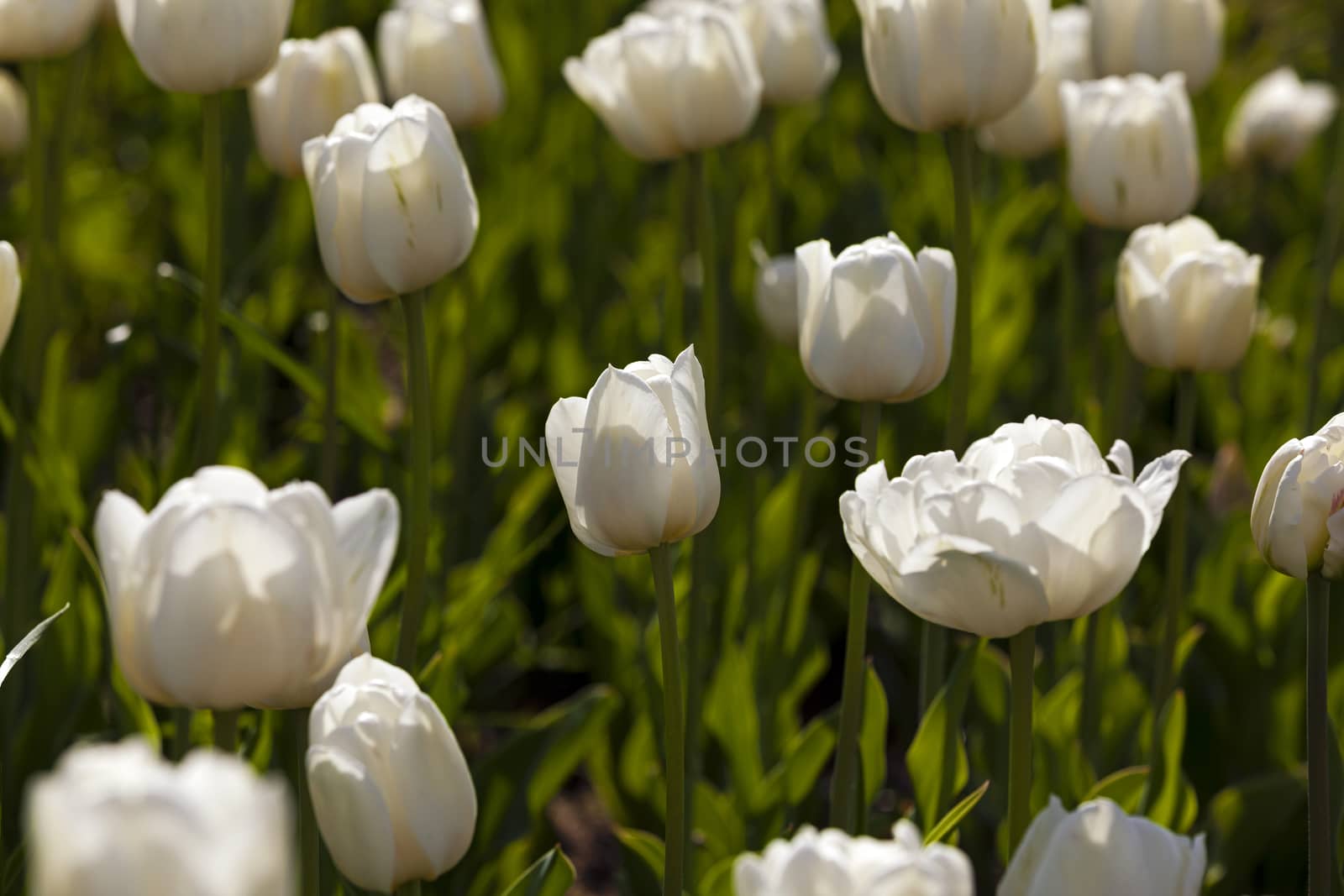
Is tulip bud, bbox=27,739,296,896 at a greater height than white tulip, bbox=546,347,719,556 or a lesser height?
greater

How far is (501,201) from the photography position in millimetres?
2656

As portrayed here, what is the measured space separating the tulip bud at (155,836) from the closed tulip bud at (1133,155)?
134 centimetres

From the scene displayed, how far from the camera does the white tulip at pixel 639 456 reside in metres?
0.93

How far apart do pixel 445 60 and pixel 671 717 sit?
1.04 meters

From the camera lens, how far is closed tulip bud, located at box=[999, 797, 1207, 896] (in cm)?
80

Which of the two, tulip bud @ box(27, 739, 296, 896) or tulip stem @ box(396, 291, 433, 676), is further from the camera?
tulip stem @ box(396, 291, 433, 676)

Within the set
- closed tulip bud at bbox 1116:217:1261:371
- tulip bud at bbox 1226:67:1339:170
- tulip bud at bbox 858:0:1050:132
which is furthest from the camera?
tulip bud at bbox 1226:67:1339:170

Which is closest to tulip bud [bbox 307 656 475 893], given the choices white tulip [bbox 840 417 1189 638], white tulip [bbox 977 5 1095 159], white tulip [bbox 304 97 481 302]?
white tulip [bbox 840 417 1189 638]

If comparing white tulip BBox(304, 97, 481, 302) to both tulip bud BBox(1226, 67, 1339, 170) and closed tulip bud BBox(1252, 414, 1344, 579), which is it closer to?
closed tulip bud BBox(1252, 414, 1344, 579)

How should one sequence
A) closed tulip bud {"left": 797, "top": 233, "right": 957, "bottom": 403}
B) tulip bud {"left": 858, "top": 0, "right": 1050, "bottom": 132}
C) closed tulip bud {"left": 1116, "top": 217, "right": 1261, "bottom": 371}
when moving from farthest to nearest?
closed tulip bud {"left": 1116, "top": 217, "right": 1261, "bottom": 371}
tulip bud {"left": 858, "top": 0, "right": 1050, "bottom": 132}
closed tulip bud {"left": 797, "top": 233, "right": 957, "bottom": 403}

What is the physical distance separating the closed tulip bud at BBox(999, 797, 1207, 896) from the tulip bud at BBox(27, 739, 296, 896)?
467 mm

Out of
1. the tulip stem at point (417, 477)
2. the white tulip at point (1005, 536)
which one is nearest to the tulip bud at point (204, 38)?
the tulip stem at point (417, 477)

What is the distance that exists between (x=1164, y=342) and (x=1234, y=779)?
593mm

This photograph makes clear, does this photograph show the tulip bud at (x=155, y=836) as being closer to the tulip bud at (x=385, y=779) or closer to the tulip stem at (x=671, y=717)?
the tulip bud at (x=385, y=779)
